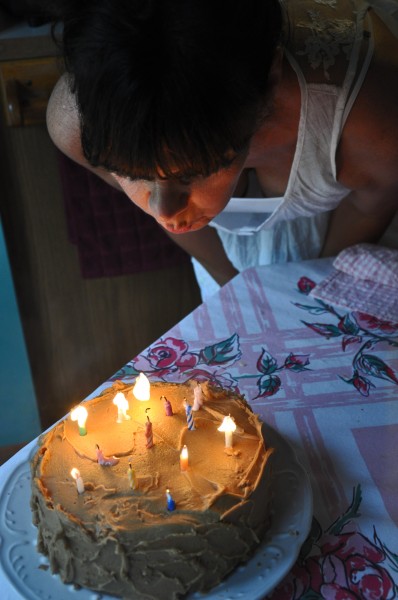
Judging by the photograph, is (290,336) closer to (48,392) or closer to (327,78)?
(327,78)

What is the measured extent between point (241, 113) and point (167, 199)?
0.16 meters

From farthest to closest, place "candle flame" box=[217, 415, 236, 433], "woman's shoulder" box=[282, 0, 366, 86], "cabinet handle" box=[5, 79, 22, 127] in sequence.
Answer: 1. "cabinet handle" box=[5, 79, 22, 127]
2. "woman's shoulder" box=[282, 0, 366, 86]
3. "candle flame" box=[217, 415, 236, 433]

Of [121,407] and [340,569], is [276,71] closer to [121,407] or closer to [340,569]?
[121,407]

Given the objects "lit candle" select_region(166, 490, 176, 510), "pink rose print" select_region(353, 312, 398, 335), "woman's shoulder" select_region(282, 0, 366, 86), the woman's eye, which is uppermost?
"woman's shoulder" select_region(282, 0, 366, 86)

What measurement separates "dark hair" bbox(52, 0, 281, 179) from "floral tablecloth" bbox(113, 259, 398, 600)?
14.6 inches

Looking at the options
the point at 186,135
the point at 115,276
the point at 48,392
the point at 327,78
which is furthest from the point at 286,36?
the point at 48,392

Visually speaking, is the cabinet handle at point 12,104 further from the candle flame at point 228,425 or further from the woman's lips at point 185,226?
the candle flame at point 228,425

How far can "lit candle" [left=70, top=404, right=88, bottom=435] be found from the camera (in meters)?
0.83

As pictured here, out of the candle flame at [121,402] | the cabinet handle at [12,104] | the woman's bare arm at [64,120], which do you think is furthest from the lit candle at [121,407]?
the cabinet handle at [12,104]

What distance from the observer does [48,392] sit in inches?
84.2

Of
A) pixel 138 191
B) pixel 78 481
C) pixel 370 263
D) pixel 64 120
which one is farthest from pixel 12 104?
pixel 78 481

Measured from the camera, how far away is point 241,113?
79 centimetres

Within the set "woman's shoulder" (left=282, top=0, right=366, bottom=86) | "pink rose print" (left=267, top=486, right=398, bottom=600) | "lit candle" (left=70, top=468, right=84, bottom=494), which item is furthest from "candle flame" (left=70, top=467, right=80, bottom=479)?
"woman's shoulder" (left=282, top=0, right=366, bottom=86)

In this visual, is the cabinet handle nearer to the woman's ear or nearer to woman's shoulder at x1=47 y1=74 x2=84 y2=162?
woman's shoulder at x1=47 y1=74 x2=84 y2=162
